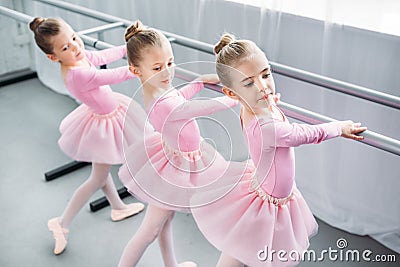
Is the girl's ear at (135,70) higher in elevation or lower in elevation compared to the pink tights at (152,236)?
higher

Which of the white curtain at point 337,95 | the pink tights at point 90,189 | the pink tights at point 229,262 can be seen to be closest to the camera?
the pink tights at point 229,262

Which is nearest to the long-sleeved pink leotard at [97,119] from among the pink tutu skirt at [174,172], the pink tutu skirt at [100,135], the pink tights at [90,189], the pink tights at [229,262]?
the pink tutu skirt at [100,135]

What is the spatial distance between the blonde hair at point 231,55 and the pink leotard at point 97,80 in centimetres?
53

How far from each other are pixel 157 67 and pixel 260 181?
438 mm

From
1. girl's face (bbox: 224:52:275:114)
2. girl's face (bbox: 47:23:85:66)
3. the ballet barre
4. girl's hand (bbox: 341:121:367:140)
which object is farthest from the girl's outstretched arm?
girl's hand (bbox: 341:121:367:140)

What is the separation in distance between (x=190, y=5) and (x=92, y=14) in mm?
473

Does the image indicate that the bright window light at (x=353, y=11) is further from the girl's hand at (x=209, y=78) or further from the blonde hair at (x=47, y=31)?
the blonde hair at (x=47, y=31)

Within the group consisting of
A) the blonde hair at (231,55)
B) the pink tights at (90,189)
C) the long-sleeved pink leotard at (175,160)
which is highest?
the blonde hair at (231,55)

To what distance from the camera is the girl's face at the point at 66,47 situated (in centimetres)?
194

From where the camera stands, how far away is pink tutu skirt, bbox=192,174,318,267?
4.85 ft

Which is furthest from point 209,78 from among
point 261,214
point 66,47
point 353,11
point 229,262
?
point 353,11

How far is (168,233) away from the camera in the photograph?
191 centimetres

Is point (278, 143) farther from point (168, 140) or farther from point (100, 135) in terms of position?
point (100, 135)

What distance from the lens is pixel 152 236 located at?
5.98 feet
